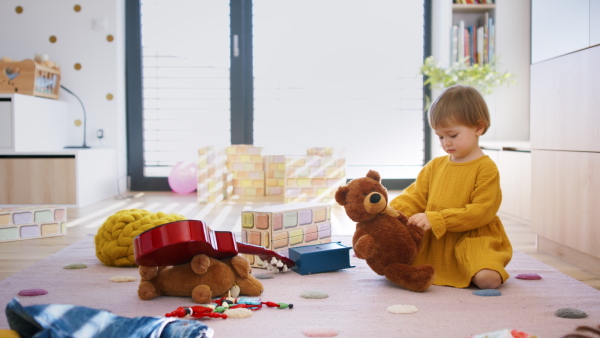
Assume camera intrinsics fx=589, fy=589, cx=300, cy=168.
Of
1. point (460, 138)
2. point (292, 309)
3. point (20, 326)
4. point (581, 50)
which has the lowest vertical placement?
A: point (292, 309)

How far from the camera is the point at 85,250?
2223mm

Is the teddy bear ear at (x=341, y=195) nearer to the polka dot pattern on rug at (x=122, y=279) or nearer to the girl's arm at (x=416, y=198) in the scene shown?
the girl's arm at (x=416, y=198)

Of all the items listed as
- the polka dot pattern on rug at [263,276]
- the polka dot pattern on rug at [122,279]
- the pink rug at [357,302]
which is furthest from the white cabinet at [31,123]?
the polka dot pattern on rug at [263,276]

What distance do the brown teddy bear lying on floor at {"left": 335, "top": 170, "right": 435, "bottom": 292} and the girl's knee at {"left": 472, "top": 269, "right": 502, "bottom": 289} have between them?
0.14 metres

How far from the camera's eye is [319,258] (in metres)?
1.85

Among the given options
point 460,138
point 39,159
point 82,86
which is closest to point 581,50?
point 460,138

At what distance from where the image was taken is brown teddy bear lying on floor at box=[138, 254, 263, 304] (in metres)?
1.49

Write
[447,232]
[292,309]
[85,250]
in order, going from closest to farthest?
[292,309]
[447,232]
[85,250]

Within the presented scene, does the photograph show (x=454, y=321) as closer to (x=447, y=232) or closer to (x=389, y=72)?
(x=447, y=232)

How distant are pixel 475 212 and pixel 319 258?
A: 0.50m

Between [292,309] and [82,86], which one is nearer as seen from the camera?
[292,309]

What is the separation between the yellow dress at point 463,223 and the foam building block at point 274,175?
230 cm

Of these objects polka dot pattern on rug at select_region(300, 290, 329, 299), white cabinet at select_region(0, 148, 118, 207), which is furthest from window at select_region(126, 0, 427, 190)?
polka dot pattern on rug at select_region(300, 290, 329, 299)

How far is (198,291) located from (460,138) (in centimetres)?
86
